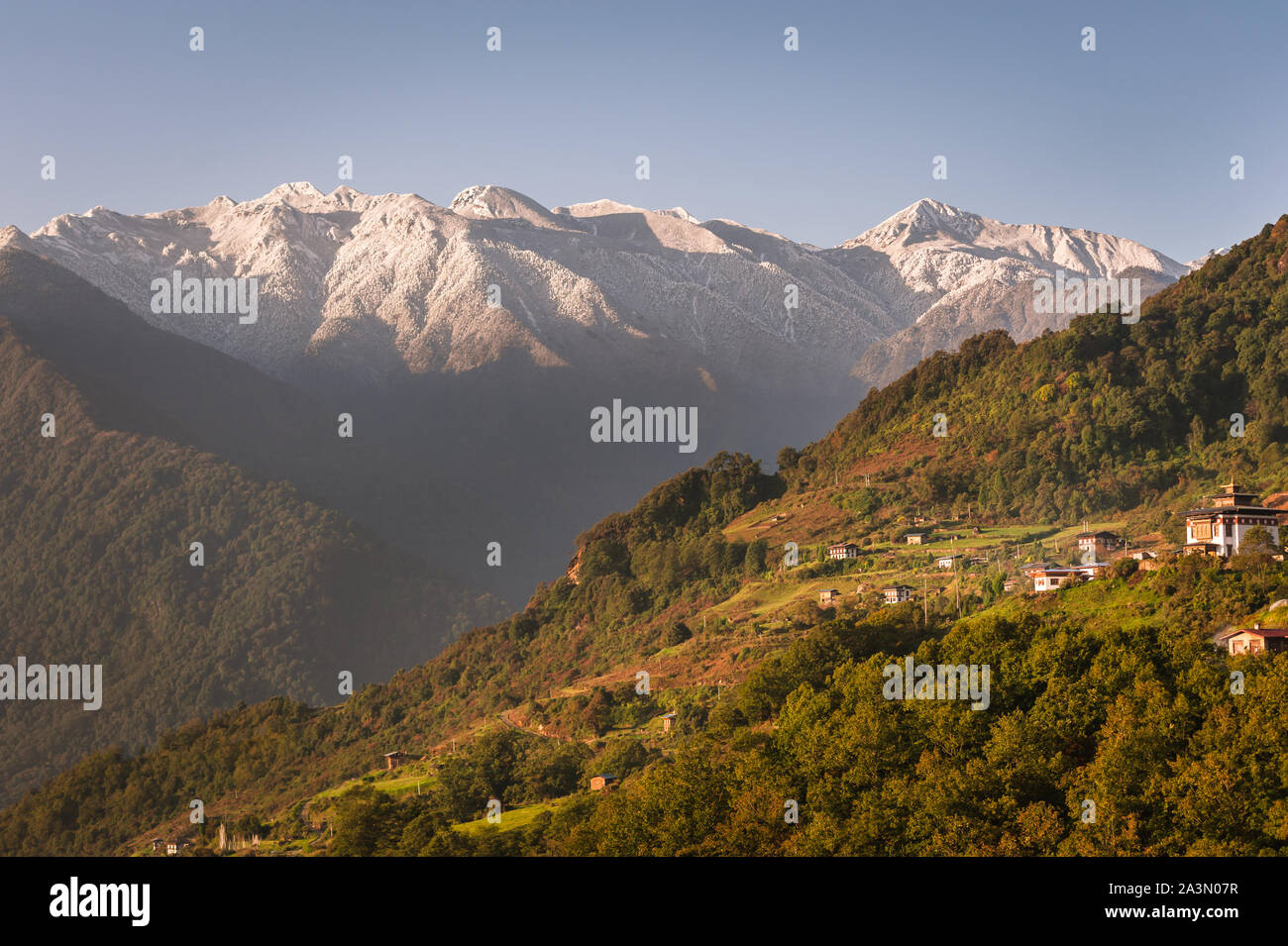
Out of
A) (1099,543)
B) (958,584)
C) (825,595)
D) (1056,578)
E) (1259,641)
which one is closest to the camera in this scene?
(1259,641)

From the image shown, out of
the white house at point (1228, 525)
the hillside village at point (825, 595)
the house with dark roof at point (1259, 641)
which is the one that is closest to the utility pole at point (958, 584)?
the hillside village at point (825, 595)

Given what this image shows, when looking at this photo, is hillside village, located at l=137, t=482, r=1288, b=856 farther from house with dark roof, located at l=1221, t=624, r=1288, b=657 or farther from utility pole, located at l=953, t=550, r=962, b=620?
house with dark roof, located at l=1221, t=624, r=1288, b=657

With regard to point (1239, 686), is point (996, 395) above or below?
above

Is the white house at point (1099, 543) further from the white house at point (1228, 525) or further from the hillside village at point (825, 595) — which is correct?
the white house at point (1228, 525)

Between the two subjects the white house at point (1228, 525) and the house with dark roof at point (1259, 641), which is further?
the white house at point (1228, 525)

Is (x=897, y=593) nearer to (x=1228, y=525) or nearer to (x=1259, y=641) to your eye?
(x=1228, y=525)

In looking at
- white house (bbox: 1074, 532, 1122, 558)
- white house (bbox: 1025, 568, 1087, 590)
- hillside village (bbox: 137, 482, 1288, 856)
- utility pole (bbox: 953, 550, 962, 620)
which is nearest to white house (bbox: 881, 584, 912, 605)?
hillside village (bbox: 137, 482, 1288, 856)

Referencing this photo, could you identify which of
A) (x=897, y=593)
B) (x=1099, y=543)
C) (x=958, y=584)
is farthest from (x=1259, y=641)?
(x=1099, y=543)

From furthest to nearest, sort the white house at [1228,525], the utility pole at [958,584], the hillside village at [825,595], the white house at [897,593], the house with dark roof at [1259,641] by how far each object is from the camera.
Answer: the white house at [897,593] → the utility pole at [958,584] → the hillside village at [825,595] → the white house at [1228,525] → the house with dark roof at [1259,641]

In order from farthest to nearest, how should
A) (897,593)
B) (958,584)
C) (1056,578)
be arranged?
(897,593) → (958,584) → (1056,578)
